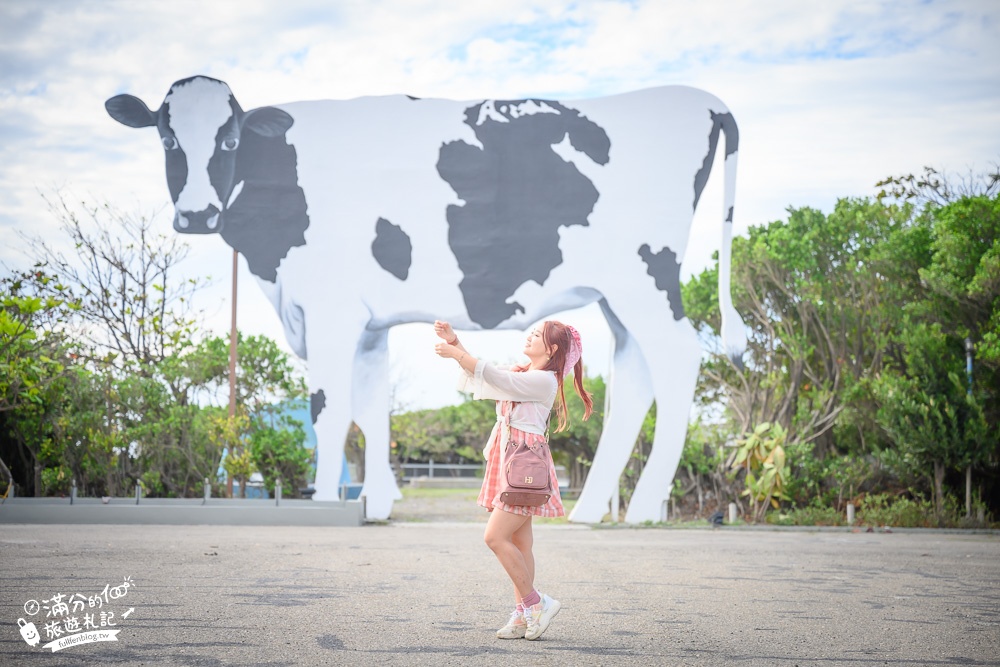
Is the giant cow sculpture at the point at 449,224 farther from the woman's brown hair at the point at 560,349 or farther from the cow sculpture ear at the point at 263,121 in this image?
the woman's brown hair at the point at 560,349

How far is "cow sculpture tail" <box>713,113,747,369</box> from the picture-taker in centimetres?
1220

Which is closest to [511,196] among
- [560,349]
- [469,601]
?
[469,601]

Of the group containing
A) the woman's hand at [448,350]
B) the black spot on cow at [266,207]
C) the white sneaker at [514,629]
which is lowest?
the white sneaker at [514,629]

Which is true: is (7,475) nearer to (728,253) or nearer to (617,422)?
(617,422)

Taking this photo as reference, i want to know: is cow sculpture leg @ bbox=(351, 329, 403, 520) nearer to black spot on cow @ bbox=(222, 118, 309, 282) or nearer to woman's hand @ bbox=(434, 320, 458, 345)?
black spot on cow @ bbox=(222, 118, 309, 282)

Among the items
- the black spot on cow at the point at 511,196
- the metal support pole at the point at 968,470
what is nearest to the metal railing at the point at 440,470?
the black spot on cow at the point at 511,196

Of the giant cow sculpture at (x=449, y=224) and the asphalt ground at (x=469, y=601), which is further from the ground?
the giant cow sculpture at (x=449, y=224)

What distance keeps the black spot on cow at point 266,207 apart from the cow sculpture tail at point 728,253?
16.6 ft

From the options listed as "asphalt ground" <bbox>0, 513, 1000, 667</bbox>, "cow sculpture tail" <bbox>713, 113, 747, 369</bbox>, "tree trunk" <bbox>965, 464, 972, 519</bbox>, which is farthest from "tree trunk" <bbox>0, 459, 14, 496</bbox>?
"tree trunk" <bbox>965, 464, 972, 519</bbox>

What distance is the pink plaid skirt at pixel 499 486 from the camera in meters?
4.50

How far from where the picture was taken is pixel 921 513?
1209cm

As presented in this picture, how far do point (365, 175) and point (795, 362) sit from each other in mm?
6984

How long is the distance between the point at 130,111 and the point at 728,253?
7319 mm

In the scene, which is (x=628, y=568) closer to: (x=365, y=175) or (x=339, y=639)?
(x=339, y=639)
